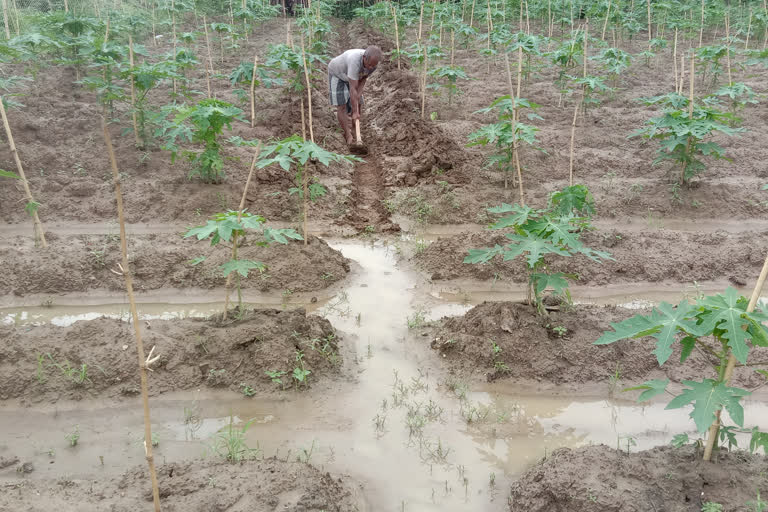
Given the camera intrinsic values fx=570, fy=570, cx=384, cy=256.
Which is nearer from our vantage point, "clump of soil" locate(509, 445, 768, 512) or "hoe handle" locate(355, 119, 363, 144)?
"clump of soil" locate(509, 445, 768, 512)

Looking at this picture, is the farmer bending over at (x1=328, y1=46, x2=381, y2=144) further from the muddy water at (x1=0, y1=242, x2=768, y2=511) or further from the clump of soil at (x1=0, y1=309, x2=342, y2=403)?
the muddy water at (x1=0, y1=242, x2=768, y2=511)

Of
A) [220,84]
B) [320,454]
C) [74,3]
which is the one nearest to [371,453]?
[320,454]

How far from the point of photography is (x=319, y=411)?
379 cm

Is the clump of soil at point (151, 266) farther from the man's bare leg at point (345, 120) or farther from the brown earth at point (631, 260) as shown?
the man's bare leg at point (345, 120)

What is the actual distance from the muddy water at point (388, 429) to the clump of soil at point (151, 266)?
128 centimetres

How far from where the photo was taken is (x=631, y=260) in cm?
554

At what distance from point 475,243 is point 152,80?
4.08 m

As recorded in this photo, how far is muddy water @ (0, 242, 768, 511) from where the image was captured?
10.7 feet

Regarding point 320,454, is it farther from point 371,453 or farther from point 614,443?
point 614,443

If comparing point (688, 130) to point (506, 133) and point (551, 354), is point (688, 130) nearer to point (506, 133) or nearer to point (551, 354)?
point (506, 133)

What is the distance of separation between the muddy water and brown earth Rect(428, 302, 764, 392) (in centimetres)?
14

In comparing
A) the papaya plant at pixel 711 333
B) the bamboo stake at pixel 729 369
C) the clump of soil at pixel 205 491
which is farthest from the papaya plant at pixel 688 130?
the clump of soil at pixel 205 491

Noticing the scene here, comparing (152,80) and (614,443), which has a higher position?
(152,80)

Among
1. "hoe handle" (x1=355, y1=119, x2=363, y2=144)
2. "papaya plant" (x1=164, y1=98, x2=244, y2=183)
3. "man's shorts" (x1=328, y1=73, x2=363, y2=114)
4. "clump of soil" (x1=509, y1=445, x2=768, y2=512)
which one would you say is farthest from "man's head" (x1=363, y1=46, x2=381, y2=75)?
"clump of soil" (x1=509, y1=445, x2=768, y2=512)
